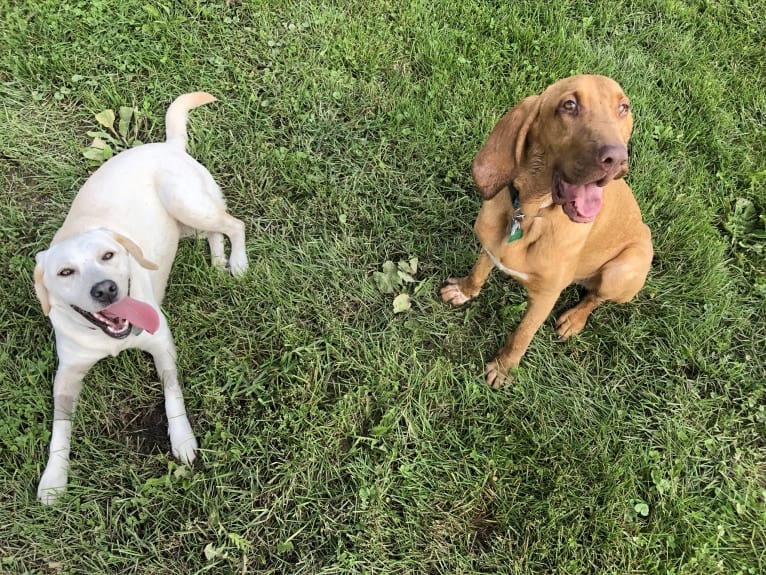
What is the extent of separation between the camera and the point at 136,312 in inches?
110

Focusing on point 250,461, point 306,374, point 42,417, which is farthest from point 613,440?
point 42,417

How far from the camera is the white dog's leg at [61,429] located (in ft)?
9.49

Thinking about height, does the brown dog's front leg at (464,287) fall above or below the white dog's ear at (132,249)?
below

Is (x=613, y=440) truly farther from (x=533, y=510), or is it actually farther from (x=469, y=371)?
(x=469, y=371)

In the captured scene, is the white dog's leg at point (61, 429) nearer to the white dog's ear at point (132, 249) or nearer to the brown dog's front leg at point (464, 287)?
the white dog's ear at point (132, 249)

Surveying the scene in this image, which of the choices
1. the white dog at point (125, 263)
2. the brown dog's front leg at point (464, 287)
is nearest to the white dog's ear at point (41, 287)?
the white dog at point (125, 263)

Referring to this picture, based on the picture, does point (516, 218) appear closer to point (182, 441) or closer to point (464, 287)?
point (464, 287)

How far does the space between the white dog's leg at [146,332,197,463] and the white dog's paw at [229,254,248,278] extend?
2.08 feet

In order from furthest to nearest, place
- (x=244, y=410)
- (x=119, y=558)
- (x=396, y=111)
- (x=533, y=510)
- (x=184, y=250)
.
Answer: (x=396, y=111)
(x=184, y=250)
(x=244, y=410)
(x=533, y=510)
(x=119, y=558)

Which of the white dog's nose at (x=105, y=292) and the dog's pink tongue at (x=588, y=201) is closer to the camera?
the dog's pink tongue at (x=588, y=201)

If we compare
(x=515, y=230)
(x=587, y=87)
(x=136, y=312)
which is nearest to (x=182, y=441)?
(x=136, y=312)

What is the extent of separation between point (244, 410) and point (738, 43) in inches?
195

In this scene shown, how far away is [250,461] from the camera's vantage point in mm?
3051

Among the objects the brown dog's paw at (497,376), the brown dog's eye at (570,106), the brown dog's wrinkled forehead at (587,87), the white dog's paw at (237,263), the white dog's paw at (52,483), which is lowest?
the white dog's paw at (52,483)
